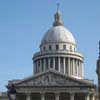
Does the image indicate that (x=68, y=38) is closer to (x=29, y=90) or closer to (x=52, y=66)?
(x=52, y=66)

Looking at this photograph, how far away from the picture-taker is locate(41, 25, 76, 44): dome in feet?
407

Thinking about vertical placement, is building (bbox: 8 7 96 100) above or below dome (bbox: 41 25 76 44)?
below

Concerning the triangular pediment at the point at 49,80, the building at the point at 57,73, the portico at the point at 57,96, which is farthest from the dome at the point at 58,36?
the portico at the point at 57,96

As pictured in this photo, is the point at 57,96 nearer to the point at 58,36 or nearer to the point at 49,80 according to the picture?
the point at 49,80

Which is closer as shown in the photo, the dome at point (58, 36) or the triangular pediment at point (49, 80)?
the triangular pediment at point (49, 80)

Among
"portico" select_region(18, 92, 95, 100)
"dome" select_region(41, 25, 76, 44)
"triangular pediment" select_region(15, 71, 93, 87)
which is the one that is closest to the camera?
"portico" select_region(18, 92, 95, 100)

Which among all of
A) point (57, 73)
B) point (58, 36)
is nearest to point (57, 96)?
point (57, 73)

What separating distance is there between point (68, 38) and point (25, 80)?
2524cm

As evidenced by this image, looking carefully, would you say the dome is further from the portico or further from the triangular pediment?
the portico

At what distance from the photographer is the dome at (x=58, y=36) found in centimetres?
12394

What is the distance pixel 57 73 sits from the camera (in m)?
103

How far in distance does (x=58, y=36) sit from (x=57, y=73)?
23.2 meters

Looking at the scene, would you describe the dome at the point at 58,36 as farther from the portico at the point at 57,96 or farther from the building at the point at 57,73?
the portico at the point at 57,96

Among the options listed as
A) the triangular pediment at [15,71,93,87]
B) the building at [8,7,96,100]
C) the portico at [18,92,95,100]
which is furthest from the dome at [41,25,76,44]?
the portico at [18,92,95,100]
